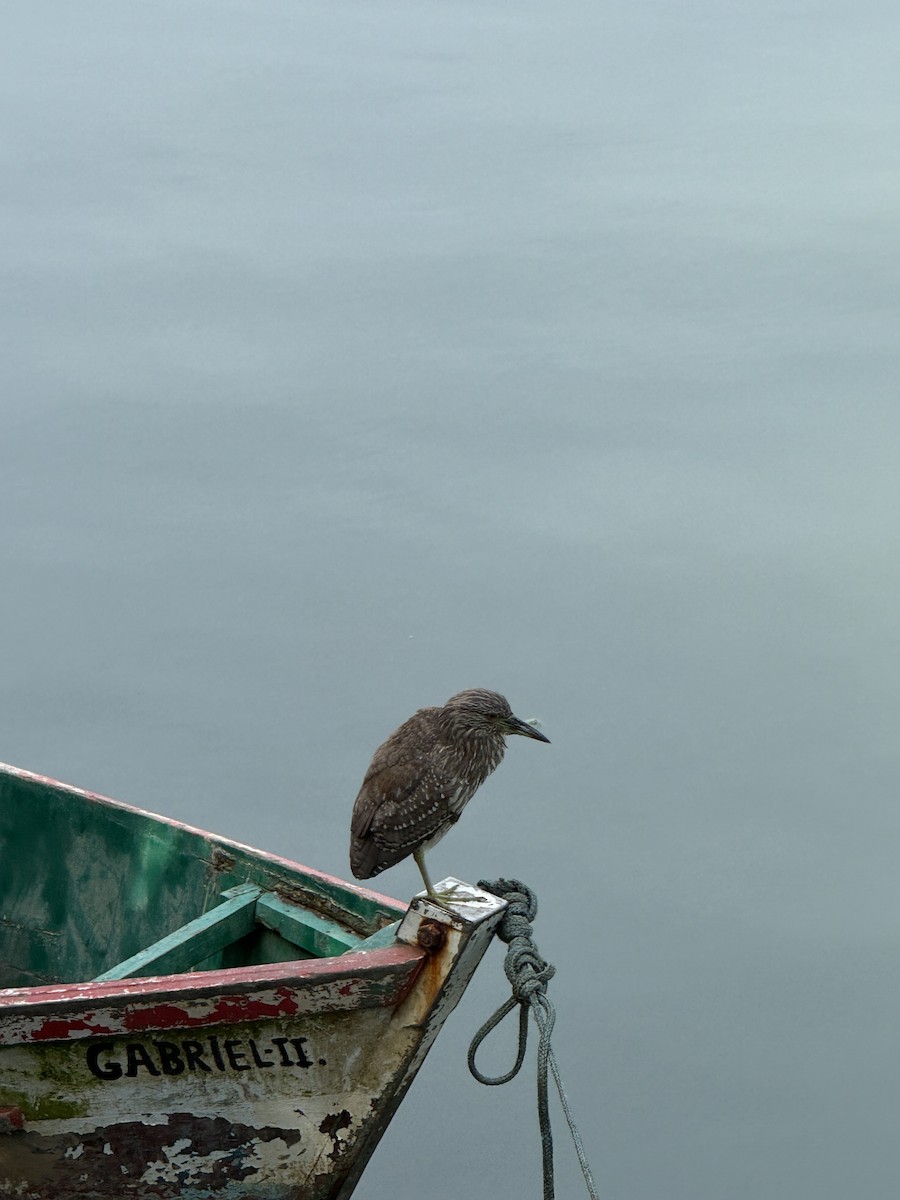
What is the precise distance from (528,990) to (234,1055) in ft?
2.26

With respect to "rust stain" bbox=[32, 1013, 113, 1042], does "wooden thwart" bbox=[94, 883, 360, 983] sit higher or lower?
higher

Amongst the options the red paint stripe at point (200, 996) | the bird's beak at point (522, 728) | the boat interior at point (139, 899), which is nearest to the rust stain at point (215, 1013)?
the red paint stripe at point (200, 996)

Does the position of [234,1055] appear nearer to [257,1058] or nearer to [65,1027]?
[257,1058]

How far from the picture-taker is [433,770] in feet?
13.7

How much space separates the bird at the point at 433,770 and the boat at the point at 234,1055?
164 mm

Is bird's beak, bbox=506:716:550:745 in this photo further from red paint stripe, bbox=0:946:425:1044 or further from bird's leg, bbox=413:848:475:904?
red paint stripe, bbox=0:946:425:1044

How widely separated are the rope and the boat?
0.26 ft

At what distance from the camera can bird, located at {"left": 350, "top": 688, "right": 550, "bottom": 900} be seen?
418 cm

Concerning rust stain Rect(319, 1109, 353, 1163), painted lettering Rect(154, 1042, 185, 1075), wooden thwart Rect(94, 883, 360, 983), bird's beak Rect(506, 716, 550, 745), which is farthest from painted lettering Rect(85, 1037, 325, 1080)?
bird's beak Rect(506, 716, 550, 745)

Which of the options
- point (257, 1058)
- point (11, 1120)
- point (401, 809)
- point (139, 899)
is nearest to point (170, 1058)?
point (257, 1058)

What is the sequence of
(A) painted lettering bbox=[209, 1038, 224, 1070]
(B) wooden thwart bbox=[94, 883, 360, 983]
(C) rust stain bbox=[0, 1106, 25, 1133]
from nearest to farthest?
(A) painted lettering bbox=[209, 1038, 224, 1070], (C) rust stain bbox=[0, 1106, 25, 1133], (B) wooden thwart bbox=[94, 883, 360, 983]

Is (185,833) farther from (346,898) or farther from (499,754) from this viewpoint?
(499,754)

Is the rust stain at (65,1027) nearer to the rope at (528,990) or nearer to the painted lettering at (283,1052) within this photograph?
the painted lettering at (283,1052)

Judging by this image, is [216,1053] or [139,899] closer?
[216,1053]
